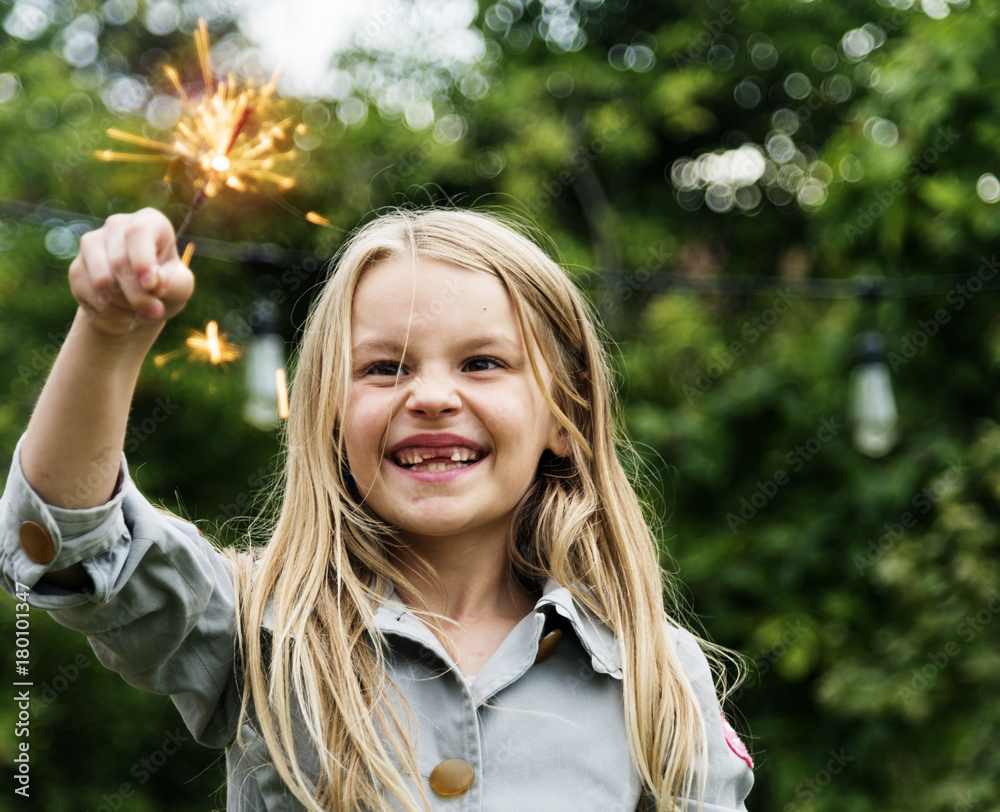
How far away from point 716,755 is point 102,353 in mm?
939

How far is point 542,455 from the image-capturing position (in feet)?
5.26

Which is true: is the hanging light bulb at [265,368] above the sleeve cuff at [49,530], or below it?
below

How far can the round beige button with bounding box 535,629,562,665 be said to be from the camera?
137 cm

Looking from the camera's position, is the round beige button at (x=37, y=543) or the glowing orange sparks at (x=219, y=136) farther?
the glowing orange sparks at (x=219, y=136)

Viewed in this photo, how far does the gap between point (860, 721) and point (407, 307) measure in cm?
352

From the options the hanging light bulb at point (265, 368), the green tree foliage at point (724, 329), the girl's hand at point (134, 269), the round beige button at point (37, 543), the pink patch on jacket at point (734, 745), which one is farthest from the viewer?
the green tree foliage at point (724, 329)

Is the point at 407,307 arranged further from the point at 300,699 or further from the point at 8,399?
the point at 8,399

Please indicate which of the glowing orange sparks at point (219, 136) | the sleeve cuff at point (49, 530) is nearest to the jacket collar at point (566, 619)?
the sleeve cuff at point (49, 530)

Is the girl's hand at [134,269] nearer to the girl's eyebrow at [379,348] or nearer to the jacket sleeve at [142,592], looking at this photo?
the jacket sleeve at [142,592]

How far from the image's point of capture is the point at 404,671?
1.33 meters

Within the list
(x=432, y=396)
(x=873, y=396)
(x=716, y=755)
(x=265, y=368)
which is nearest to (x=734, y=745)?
(x=716, y=755)

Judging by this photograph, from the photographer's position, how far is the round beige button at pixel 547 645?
4.51ft

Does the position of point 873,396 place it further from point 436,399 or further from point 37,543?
point 37,543

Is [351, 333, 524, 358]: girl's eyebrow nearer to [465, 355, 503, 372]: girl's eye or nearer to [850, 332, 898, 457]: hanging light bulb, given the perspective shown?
[465, 355, 503, 372]: girl's eye
